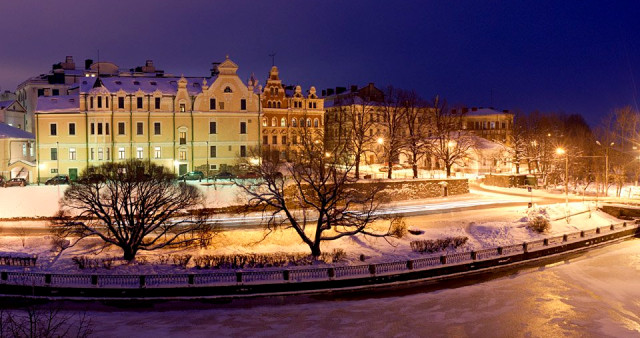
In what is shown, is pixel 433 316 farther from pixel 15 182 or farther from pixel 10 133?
pixel 10 133

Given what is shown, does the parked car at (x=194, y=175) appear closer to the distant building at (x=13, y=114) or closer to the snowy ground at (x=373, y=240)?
the snowy ground at (x=373, y=240)

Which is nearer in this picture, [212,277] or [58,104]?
[212,277]

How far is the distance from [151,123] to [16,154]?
46.6 ft

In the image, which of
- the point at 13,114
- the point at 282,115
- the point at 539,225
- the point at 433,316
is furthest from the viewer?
the point at 13,114

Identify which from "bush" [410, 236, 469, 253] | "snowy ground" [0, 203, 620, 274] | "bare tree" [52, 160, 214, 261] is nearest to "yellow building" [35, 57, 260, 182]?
"bare tree" [52, 160, 214, 261]

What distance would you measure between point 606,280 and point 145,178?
79.9 ft

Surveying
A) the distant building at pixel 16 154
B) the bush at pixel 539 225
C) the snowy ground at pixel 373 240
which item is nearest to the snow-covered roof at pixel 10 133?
the distant building at pixel 16 154

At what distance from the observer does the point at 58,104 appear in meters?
55.7

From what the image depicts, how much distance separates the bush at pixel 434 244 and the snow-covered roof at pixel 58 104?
128ft

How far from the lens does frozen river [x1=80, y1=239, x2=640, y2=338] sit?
792 inches

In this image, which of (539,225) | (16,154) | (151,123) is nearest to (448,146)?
(539,225)

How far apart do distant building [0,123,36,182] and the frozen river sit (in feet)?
118

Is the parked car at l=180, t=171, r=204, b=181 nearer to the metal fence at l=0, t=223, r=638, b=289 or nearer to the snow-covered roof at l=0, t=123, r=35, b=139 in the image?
the snow-covered roof at l=0, t=123, r=35, b=139

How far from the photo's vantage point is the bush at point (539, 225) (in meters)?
36.6
